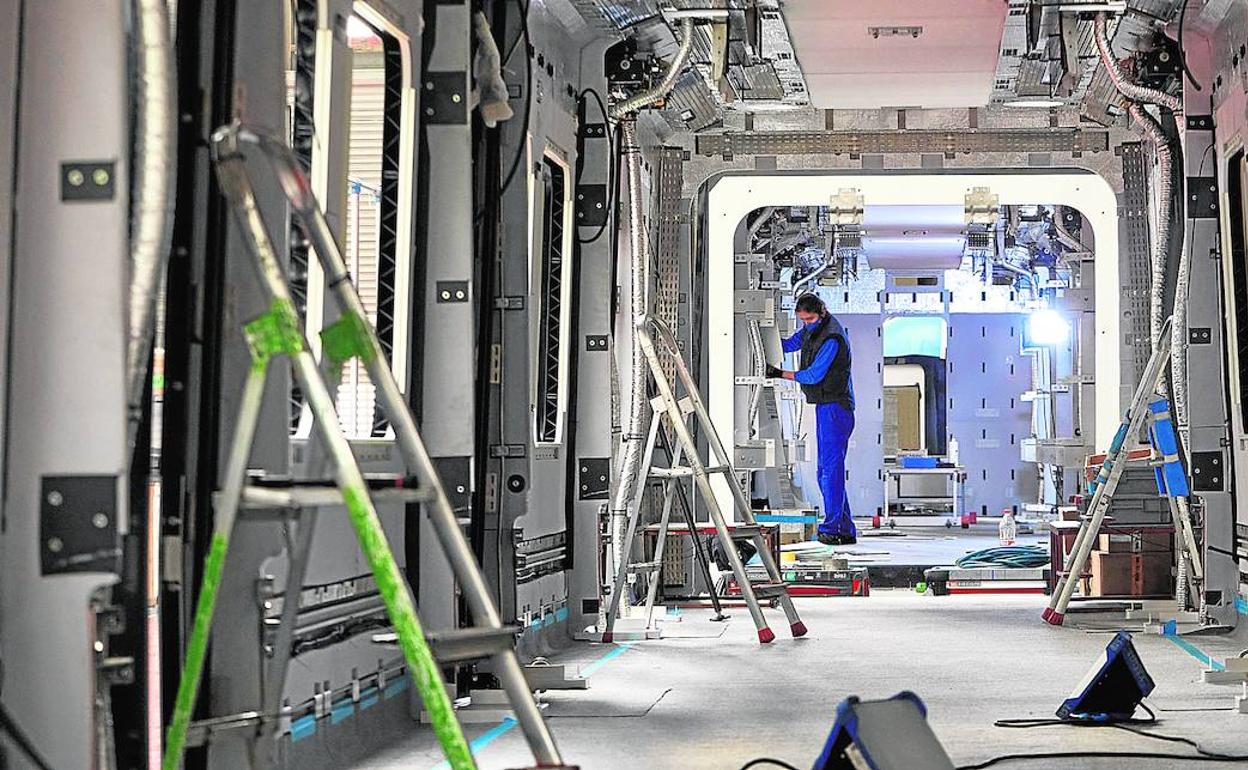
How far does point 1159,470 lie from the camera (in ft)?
34.1

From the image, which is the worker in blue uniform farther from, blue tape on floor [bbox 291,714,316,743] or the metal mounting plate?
the metal mounting plate

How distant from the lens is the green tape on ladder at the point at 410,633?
339 cm

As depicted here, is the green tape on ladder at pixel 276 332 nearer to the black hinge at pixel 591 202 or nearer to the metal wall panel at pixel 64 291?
the metal wall panel at pixel 64 291

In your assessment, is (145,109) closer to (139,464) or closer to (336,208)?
(139,464)

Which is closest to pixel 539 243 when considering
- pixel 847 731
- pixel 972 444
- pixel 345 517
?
pixel 345 517

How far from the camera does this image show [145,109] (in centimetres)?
373

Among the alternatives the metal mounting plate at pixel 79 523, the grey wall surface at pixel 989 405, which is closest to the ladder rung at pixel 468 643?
the metal mounting plate at pixel 79 523

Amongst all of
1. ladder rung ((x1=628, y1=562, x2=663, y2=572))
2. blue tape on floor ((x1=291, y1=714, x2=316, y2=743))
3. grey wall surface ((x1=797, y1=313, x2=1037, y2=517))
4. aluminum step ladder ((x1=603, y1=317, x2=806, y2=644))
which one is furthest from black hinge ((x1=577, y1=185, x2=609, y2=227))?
grey wall surface ((x1=797, y1=313, x2=1037, y2=517))

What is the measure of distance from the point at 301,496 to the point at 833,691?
4375mm

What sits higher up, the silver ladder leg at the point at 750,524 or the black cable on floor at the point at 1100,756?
the silver ladder leg at the point at 750,524

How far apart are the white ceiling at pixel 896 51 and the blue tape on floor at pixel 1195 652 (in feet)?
12.1

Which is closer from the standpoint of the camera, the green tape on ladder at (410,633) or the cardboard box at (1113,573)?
the green tape on ladder at (410,633)

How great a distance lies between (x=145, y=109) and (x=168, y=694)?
4.82 feet

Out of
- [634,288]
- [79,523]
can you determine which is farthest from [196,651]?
[634,288]
